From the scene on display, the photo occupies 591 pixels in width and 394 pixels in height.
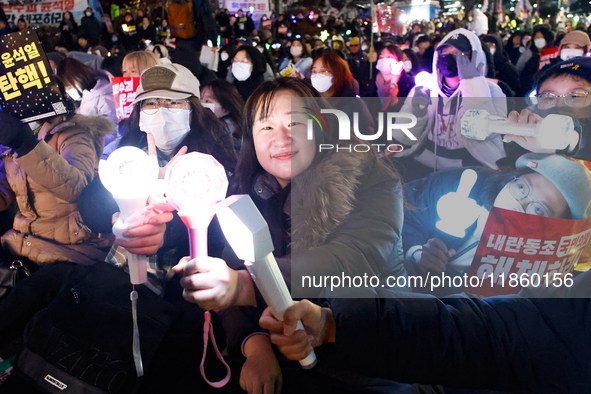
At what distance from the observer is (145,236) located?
1252 millimetres

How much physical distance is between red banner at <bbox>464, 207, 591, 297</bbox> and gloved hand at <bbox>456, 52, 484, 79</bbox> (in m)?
0.84

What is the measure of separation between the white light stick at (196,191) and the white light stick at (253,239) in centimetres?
7

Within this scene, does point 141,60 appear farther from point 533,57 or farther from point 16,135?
point 533,57

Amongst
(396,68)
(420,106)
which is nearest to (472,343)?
(420,106)

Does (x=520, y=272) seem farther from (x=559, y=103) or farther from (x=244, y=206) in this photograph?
(x=244, y=206)

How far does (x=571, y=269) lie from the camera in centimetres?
132

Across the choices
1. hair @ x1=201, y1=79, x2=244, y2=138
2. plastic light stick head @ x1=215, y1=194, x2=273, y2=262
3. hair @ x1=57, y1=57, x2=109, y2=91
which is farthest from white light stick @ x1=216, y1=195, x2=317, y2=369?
hair @ x1=57, y1=57, x2=109, y2=91

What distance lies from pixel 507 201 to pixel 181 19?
16.7 feet

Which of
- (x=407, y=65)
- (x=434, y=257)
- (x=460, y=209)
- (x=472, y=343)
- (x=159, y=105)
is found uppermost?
(x=159, y=105)

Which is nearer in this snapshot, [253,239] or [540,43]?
[253,239]

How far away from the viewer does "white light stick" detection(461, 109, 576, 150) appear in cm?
126

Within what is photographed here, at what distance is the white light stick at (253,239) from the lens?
Result: 0.93 metres

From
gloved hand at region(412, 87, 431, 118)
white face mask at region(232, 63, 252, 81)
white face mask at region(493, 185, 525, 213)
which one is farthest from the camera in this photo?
white face mask at region(232, 63, 252, 81)

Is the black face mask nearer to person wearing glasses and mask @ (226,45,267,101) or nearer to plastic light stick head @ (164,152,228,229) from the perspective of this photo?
plastic light stick head @ (164,152,228,229)
